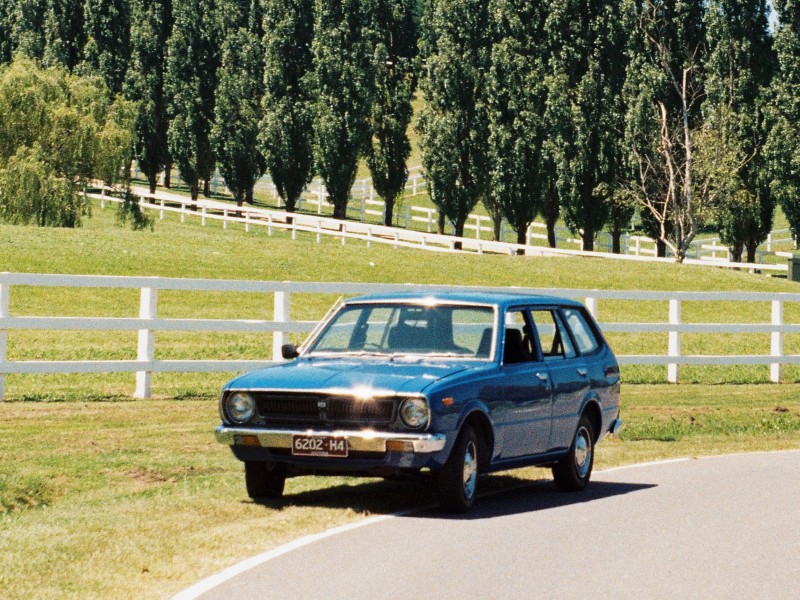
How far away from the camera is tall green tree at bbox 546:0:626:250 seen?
197 ft

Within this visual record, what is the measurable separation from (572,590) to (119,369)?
12.3 metres

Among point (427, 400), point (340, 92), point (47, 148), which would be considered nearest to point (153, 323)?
point (427, 400)

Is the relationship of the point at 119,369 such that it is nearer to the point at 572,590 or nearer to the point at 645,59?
the point at 572,590

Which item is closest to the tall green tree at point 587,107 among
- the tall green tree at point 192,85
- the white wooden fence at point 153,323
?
the tall green tree at point 192,85

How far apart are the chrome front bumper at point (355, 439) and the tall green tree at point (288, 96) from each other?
5792cm

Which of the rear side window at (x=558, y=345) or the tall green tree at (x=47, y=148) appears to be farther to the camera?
the tall green tree at (x=47, y=148)

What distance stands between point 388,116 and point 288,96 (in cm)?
459

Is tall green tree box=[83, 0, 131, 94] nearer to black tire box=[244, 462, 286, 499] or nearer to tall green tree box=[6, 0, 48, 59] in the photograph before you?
tall green tree box=[6, 0, 48, 59]

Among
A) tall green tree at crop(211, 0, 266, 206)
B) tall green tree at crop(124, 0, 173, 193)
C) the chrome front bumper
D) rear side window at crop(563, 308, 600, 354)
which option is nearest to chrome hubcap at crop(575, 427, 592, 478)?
rear side window at crop(563, 308, 600, 354)

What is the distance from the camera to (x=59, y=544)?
9.67 metres

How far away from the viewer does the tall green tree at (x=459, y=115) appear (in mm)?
64562

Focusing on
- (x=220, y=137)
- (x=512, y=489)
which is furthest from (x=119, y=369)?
(x=220, y=137)

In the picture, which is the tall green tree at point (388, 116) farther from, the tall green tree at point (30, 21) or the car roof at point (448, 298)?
the car roof at point (448, 298)

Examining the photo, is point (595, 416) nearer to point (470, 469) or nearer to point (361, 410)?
point (470, 469)
